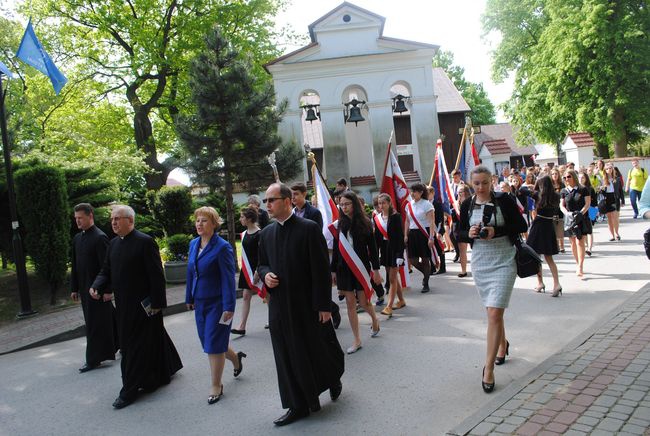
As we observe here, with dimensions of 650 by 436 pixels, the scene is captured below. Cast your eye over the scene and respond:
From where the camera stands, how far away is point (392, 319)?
7.97 meters

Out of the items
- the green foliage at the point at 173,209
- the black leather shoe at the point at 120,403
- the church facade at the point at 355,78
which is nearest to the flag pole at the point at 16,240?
the green foliage at the point at 173,209

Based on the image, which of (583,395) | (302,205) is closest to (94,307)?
(302,205)

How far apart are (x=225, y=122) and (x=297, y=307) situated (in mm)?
10083

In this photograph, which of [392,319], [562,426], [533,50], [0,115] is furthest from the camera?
[533,50]

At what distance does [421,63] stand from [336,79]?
3.88 meters

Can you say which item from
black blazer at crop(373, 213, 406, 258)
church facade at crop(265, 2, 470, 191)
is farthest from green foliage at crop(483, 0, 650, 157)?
black blazer at crop(373, 213, 406, 258)

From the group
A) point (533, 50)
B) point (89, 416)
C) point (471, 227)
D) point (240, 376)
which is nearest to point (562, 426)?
point (471, 227)

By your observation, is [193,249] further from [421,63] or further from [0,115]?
[421,63]

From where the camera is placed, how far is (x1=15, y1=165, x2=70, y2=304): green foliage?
10945 millimetres

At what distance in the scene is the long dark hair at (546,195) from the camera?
355 inches

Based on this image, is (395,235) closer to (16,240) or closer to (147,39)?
(16,240)

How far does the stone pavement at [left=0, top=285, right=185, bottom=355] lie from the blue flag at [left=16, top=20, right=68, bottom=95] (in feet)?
15.5

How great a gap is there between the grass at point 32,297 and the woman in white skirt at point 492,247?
29.0ft

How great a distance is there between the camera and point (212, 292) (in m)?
5.34
